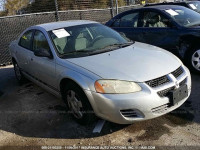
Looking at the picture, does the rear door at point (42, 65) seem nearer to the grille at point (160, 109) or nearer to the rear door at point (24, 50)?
the rear door at point (24, 50)

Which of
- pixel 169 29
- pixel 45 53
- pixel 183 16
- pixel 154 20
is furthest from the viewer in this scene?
pixel 154 20

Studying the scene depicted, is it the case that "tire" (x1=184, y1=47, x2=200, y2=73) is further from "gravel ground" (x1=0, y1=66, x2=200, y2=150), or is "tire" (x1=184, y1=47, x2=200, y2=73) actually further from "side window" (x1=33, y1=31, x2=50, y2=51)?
"side window" (x1=33, y1=31, x2=50, y2=51)

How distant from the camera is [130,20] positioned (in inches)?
238

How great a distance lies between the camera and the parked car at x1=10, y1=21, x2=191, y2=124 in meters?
2.83

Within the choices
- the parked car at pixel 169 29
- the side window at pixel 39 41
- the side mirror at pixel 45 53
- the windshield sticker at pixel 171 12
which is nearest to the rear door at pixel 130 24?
the parked car at pixel 169 29

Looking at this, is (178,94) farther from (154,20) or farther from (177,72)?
(154,20)

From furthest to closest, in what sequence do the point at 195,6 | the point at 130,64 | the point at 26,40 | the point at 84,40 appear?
the point at 195,6
the point at 26,40
the point at 84,40
the point at 130,64

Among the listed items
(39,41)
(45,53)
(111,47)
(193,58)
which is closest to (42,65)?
(45,53)

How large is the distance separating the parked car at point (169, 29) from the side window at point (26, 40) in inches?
94.9

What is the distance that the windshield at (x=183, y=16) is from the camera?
5.23 m

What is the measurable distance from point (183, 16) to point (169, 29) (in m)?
0.56

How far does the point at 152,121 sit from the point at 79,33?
1856 millimetres

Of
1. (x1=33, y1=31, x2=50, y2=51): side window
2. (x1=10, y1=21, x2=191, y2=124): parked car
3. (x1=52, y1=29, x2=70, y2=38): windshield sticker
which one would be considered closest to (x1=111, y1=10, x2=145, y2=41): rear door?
(x1=10, y1=21, x2=191, y2=124): parked car

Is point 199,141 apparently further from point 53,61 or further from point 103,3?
point 103,3
